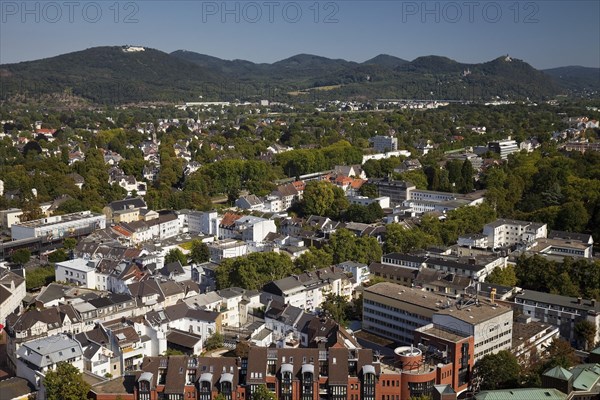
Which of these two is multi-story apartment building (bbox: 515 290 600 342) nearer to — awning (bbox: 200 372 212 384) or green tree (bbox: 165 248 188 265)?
awning (bbox: 200 372 212 384)

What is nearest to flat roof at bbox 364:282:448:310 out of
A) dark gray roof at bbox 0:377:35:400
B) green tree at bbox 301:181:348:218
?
dark gray roof at bbox 0:377:35:400

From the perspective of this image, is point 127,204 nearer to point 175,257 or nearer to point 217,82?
point 175,257

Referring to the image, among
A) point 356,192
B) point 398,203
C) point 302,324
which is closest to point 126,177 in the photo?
point 356,192

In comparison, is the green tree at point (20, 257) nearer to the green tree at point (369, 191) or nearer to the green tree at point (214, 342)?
the green tree at point (214, 342)

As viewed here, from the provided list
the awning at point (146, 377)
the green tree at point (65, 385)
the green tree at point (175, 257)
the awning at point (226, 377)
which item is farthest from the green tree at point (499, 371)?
the green tree at point (175, 257)

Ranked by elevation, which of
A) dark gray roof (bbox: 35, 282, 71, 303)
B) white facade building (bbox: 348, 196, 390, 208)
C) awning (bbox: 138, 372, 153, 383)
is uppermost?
white facade building (bbox: 348, 196, 390, 208)
